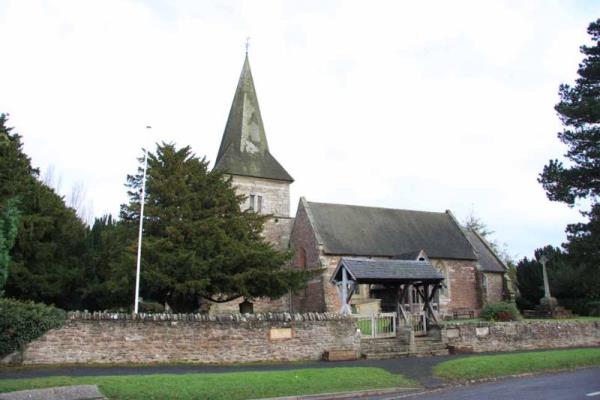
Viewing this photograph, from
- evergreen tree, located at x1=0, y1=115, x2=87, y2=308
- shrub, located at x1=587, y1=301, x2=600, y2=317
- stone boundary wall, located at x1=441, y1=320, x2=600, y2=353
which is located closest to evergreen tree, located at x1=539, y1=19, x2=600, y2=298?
stone boundary wall, located at x1=441, y1=320, x2=600, y2=353

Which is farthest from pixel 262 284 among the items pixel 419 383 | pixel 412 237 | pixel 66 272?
pixel 412 237

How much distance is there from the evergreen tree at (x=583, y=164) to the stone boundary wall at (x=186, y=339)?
1263 cm

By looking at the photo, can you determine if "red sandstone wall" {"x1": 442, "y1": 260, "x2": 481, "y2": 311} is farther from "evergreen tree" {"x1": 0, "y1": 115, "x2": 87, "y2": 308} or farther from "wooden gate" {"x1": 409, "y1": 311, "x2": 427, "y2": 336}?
"evergreen tree" {"x1": 0, "y1": 115, "x2": 87, "y2": 308}

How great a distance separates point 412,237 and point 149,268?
72.9 ft

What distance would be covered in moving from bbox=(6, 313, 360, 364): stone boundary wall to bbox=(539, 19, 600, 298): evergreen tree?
12634mm

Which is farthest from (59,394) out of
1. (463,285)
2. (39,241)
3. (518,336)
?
(463,285)

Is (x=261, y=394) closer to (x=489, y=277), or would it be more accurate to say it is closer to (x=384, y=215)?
(x=384, y=215)

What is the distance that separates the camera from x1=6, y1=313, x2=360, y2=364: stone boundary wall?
1509 cm

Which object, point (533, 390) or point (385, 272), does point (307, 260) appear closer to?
point (385, 272)

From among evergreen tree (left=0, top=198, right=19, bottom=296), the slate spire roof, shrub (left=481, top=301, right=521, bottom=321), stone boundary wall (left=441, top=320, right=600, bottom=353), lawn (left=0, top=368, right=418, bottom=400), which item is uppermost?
the slate spire roof

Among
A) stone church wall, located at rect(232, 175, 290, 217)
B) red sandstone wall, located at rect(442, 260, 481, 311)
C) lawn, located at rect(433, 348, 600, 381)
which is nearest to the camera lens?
lawn, located at rect(433, 348, 600, 381)

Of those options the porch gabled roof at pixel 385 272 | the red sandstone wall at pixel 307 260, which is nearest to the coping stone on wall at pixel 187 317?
→ the porch gabled roof at pixel 385 272

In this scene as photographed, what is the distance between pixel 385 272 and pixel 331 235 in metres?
14.0

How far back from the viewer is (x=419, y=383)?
41.9ft
